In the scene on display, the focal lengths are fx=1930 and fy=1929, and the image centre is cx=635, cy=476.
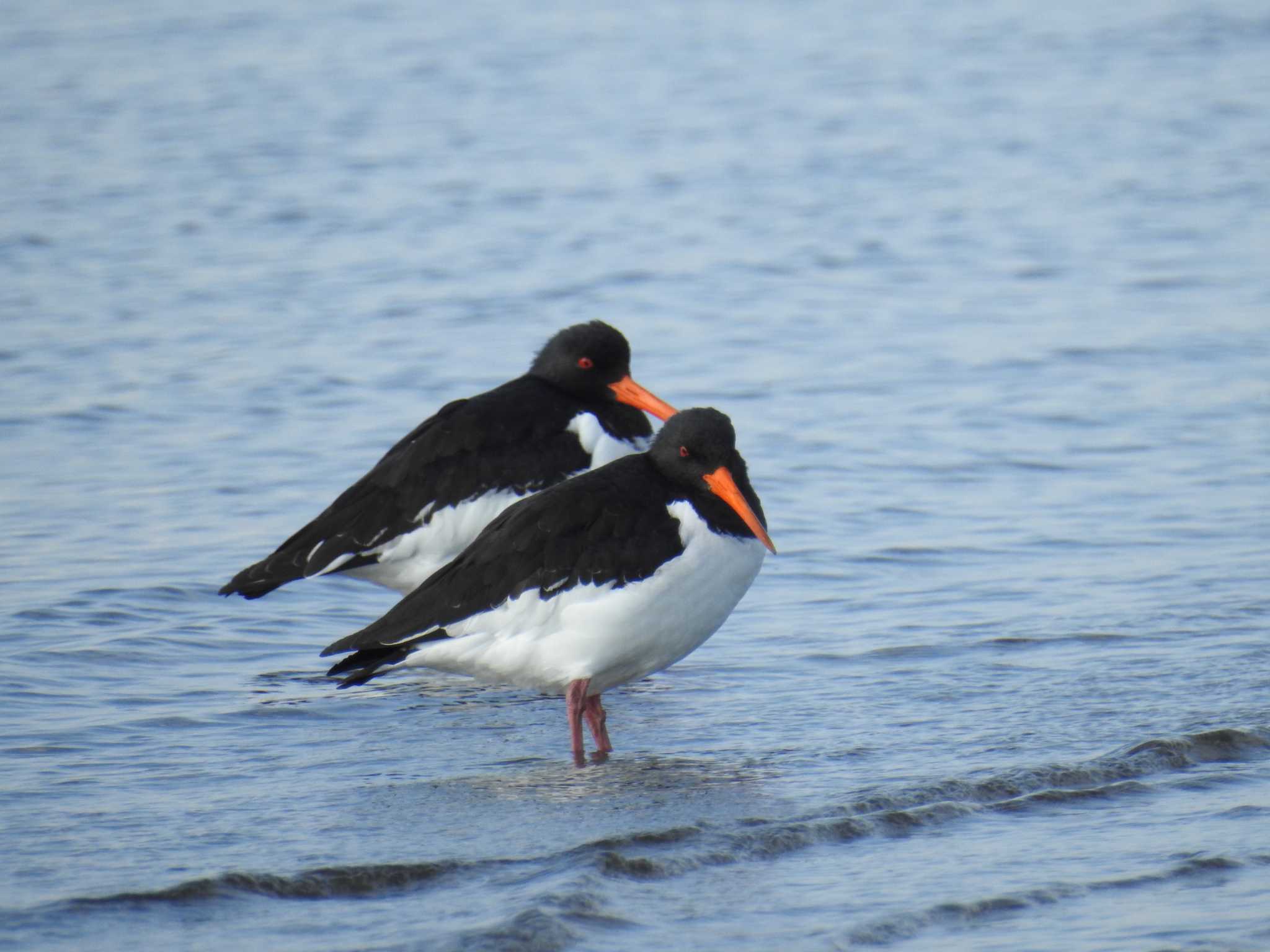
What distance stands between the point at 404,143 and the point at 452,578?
14.2 metres

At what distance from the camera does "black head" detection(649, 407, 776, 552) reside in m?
6.51

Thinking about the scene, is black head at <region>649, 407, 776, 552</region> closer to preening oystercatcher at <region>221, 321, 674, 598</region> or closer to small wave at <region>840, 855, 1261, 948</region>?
preening oystercatcher at <region>221, 321, 674, 598</region>

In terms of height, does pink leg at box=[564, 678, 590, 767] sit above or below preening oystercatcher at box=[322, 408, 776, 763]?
below

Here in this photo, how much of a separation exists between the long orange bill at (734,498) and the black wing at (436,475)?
1.36 m

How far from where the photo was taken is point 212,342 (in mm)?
12680

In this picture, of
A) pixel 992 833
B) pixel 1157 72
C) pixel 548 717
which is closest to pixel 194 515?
pixel 548 717

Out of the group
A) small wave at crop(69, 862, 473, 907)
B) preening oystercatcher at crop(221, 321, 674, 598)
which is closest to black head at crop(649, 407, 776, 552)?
preening oystercatcher at crop(221, 321, 674, 598)

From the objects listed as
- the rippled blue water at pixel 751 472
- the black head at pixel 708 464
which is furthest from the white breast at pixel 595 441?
the black head at pixel 708 464

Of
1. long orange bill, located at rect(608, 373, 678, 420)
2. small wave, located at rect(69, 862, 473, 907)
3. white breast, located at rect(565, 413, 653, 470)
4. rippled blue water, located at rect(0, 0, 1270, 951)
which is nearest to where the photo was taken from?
small wave, located at rect(69, 862, 473, 907)

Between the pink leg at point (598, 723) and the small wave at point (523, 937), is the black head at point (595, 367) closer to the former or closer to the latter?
the pink leg at point (598, 723)

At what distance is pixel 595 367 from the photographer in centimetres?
819

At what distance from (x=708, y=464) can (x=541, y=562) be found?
0.70 meters

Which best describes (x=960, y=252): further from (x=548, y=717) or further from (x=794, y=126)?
(x=548, y=717)

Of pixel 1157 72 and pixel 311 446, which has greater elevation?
pixel 1157 72
